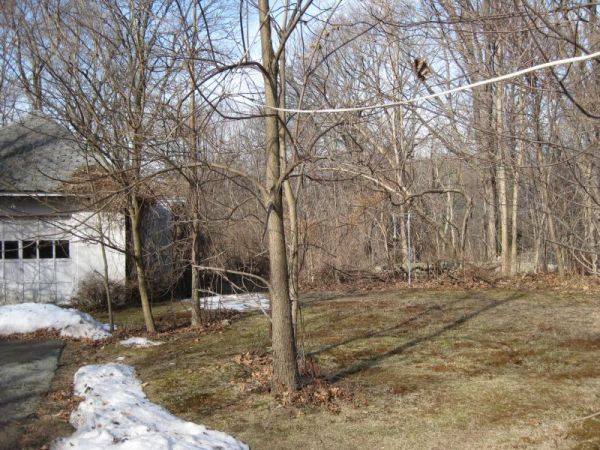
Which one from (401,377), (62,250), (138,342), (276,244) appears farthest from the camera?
(62,250)

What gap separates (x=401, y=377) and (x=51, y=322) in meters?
7.13

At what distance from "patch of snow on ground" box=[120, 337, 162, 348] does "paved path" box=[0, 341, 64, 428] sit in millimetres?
1029

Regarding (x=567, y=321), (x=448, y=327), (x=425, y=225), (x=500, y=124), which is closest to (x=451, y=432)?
(x=500, y=124)

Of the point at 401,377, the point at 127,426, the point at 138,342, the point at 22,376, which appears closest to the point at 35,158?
the point at 138,342

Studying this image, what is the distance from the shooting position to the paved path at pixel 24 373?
6.34 meters

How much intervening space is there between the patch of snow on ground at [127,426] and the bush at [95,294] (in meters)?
7.59

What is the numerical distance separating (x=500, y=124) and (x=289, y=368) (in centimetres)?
387

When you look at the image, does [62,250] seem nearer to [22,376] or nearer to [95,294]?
[95,294]

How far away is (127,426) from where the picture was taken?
530 cm

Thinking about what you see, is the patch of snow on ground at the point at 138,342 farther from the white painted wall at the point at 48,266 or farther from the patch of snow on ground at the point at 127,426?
the white painted wall at the point at 48,266

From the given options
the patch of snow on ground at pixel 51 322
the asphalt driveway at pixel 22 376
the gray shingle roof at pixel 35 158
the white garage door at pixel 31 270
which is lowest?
the asphalt driveway at pixel 22 376

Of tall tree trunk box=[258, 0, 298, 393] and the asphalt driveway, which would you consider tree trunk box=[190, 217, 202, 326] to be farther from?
tall tree trunk box=[258, 0, 298, 393]

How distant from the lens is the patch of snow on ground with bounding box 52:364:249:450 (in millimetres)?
4801

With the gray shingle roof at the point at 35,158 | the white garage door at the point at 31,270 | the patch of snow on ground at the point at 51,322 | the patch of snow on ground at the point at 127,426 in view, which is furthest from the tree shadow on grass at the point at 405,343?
the white garage door at the point at 31,270
